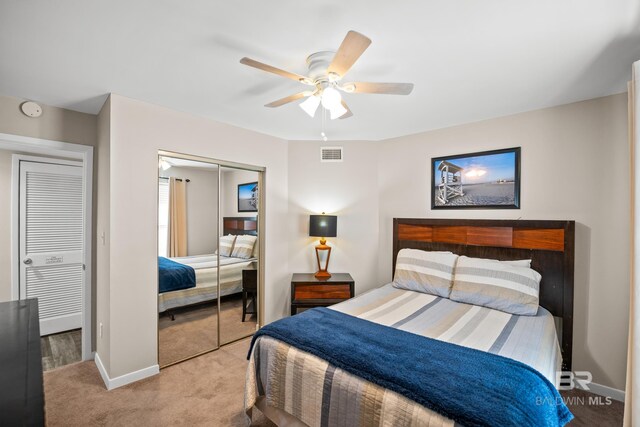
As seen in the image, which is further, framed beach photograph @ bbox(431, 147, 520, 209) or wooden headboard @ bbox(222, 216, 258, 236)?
wooden headboard @ bbox(222, 216, 258, 236)

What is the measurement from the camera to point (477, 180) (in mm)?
3088

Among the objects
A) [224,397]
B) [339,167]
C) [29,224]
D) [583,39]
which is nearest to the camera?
[583,39]

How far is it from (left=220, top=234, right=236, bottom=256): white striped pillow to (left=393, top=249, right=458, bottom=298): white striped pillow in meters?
1.89

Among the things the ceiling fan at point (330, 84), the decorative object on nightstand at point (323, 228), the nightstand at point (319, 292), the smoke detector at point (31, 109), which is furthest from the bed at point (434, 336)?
the smoke detector at point (31, 109)

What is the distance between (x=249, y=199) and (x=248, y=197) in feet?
0.09

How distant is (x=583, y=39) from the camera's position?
165 cm

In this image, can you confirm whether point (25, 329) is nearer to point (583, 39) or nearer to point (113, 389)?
point (113, 389)

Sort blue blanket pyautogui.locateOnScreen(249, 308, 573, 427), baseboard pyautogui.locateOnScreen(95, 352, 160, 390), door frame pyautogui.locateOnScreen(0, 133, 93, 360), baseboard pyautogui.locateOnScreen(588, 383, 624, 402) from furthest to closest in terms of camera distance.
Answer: door frame pyautogui.locateOnScreen(0, 133, 93, 360), baseboard pyautogui.locateOnScreen(95, 352, 160, 390), baseboard pyautogui.locateOnScreen(588, 383, 624, 402), blue blanket pyautogui.locateOnScreen(249, 308, 573, 427)

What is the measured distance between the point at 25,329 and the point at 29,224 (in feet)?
8.66

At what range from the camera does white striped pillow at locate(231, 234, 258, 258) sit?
340 cm

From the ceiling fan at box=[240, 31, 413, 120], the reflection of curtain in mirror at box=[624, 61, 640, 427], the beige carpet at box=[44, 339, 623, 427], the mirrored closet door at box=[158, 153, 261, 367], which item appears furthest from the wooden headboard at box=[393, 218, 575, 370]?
the mirrored closet door at box=[158, 153, 261, 367]

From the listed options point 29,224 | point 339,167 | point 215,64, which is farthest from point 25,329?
point 339,167
